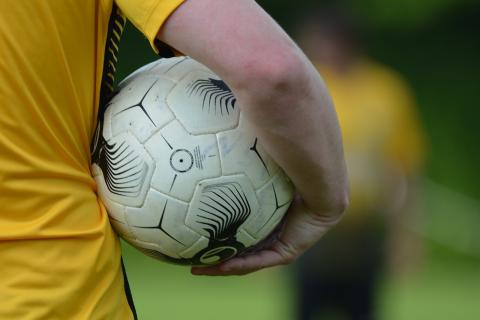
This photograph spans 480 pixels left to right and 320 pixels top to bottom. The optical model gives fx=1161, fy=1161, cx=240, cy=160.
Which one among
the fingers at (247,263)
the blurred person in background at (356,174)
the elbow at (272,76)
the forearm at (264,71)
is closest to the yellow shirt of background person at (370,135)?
the blurred person in background at (356,174)

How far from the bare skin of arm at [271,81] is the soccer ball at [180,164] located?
112mm

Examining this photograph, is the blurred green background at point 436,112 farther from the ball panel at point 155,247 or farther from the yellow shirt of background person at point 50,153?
the yellow shirt of background person at point 50,153

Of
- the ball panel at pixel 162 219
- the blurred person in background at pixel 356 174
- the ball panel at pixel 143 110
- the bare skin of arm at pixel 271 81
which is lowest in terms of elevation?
the blurred person in background at pixel 356 174

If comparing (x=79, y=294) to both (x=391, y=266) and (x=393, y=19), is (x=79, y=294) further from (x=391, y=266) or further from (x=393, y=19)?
(x=393, y=19)

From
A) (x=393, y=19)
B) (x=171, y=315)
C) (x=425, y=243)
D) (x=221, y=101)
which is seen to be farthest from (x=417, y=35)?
(x=221, y=101)

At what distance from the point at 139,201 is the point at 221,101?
0.29 meters

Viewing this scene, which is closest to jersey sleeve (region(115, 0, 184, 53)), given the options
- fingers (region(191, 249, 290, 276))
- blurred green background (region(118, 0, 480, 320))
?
fingers (region(191, 249, 290, 276))

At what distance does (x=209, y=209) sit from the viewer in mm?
2643

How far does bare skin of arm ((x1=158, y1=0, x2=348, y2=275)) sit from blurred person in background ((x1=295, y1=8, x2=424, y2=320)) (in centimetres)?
484

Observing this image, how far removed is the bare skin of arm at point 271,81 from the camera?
229cm

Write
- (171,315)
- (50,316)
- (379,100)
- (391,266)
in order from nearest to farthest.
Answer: (50,316), (379,100), (391,266), (171,315)

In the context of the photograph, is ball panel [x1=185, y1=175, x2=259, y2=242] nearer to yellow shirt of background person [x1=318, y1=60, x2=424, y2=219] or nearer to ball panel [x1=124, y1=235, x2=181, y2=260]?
ball panel [x1=124, y1=235, x2=181, y2=260]

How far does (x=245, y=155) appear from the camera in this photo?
104 inches

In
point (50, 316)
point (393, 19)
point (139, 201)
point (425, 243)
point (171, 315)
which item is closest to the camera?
point (50, 316)
